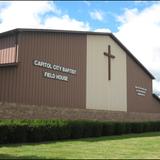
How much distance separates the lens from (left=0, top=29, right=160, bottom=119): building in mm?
23780

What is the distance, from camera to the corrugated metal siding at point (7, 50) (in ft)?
80.0

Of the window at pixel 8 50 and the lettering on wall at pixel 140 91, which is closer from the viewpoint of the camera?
the window at pixel 8 50

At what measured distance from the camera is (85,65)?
29.6 meters

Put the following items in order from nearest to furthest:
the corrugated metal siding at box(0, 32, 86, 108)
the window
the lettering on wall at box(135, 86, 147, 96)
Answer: the corrugated metal siding at box(0, 32, 86, 108)
the window
the lettering on wall at box(135, 86, 147, 96)

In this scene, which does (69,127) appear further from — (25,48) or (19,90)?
(25,48)

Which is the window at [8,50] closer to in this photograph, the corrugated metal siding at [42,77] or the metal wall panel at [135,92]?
the corrugated metal siding at [42,77]

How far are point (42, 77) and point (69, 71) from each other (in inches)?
122

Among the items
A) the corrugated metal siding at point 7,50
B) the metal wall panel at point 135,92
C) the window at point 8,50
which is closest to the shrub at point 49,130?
the window at point 8,50

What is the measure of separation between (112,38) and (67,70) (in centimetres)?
770

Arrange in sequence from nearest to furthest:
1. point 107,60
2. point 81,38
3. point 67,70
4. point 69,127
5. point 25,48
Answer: point 69,127, point 25,48, point 67,70, point 81,38, point 107,60

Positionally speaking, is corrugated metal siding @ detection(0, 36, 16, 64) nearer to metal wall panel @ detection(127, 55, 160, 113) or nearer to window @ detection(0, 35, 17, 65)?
window @ detection(0, 35, 17, 65)

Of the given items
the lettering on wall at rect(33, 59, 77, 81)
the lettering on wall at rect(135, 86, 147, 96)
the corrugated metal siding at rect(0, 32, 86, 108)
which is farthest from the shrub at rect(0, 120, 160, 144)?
the lettering on wall at rect(135, 86, 147, 96)

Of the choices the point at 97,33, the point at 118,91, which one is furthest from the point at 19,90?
the point at 118,91

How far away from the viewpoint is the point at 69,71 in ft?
90.7
